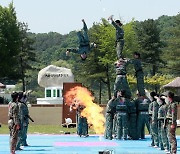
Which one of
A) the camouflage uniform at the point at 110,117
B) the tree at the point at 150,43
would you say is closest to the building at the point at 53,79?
the tree at the point at 150,43

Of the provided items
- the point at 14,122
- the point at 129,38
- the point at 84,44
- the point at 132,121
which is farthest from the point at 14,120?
the point at 129,38

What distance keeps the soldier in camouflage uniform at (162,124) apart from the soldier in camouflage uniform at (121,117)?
585cm

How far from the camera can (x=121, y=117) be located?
29062mm

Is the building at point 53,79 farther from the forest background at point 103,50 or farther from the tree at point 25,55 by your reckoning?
the tree at point 25,55

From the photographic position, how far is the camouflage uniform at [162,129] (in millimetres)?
21781

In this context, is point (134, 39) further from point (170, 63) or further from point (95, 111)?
point (95, 111)

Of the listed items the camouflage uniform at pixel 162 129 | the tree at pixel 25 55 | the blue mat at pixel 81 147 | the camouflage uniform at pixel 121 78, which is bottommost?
the blue mat at pixel 81 147

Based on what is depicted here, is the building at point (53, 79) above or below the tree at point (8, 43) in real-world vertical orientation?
below

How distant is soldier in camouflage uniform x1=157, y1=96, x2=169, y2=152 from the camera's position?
71.5ft

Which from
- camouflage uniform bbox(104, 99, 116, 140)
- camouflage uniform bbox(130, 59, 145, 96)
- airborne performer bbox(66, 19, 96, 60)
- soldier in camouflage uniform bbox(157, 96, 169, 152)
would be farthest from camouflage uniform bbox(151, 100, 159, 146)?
camouflage uniform bbox(130, 59, 145, 96)

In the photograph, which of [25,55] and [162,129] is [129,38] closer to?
[25,55]

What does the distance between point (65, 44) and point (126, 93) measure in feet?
516

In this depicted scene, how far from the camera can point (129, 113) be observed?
29797 mm

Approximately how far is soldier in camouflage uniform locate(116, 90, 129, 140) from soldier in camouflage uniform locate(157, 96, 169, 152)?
5.85 meters
